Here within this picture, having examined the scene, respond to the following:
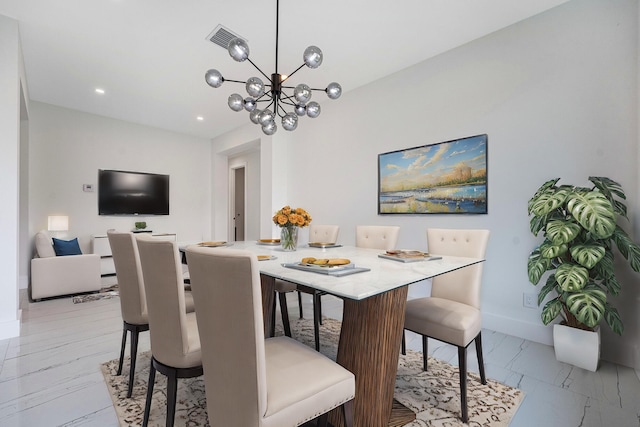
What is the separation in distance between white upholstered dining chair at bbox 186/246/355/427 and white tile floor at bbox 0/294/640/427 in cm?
109

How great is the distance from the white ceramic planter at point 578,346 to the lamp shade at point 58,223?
6.33m

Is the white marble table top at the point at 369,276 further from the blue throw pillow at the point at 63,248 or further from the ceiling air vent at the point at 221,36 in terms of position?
the blue throw pillow at the point at 63,248

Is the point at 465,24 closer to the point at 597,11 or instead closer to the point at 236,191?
the point at 597,11

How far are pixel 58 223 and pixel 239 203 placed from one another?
11.6 feet

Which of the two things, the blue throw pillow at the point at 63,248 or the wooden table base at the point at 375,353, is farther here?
the blue throw pillow at the point at 63,248

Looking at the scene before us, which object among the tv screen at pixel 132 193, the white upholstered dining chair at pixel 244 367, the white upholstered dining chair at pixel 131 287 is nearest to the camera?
the white upholstered dining chair at pixel 244 367

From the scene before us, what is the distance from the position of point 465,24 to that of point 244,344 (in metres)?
3.18

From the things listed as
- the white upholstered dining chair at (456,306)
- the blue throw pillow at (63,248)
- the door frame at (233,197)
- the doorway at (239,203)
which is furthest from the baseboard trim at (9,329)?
the doorway at (239,203)

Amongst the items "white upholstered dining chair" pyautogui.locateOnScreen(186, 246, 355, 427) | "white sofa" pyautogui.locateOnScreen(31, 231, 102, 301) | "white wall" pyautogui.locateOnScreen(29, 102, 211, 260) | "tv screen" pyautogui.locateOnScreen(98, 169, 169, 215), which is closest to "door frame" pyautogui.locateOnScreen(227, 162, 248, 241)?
"white wall" pyautogui.locateOnScreen(29, 102, 211, 260)

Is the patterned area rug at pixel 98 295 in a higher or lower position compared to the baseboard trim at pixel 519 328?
lower

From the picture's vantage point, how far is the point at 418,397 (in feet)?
5.81

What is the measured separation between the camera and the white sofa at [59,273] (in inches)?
145

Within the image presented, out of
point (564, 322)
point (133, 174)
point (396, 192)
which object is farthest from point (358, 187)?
point (133, 174)

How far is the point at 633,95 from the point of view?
2.16 m
